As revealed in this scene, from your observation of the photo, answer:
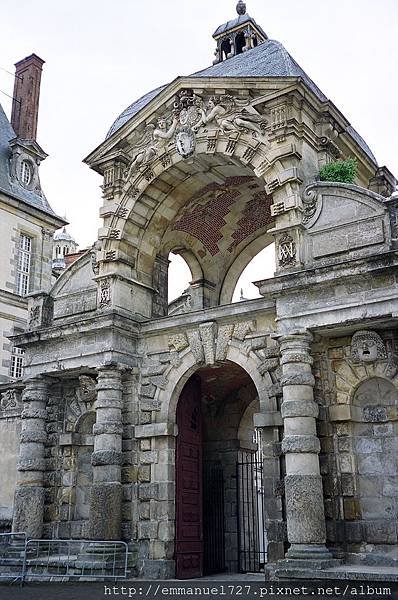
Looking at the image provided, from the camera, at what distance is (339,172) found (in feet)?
37.3

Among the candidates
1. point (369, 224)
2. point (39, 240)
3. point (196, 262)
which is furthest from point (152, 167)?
point (39, 240)

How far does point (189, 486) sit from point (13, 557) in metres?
3.30

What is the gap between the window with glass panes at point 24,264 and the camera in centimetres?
2103

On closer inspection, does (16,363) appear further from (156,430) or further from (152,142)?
(152,142)

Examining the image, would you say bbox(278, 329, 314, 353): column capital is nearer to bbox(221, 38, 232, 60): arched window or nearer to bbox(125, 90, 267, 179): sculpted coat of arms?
bbox(125, 90, 267, 179): sculpted coat of arms

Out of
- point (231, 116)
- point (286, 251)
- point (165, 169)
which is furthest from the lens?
point (165, 169)

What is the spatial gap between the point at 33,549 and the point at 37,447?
5.98ft

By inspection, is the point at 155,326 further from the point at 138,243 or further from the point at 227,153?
the point at 227,153

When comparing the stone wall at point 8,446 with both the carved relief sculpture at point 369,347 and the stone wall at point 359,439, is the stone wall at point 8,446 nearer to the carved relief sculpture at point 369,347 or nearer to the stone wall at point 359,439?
the stone wall at point 359,439

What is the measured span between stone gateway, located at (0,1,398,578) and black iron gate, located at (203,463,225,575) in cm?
3

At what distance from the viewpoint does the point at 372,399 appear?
10164 mm

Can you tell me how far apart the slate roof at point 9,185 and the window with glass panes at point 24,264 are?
1.18m

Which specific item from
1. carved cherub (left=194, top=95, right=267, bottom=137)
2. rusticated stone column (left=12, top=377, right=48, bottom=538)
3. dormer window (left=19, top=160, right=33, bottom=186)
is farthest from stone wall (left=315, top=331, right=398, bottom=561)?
dormer window (left=19, top=160, right=33, bottom=186)

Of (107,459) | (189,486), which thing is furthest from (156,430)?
(189,486)
